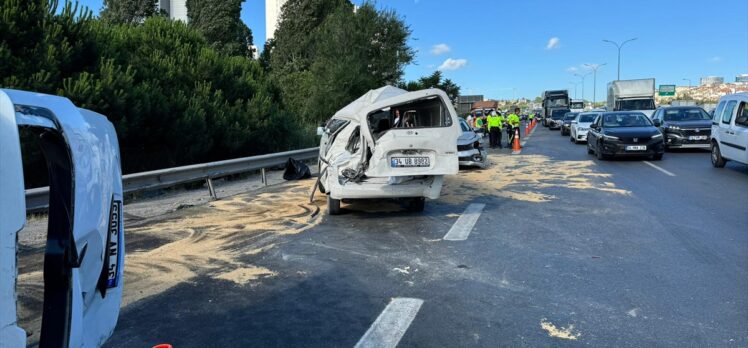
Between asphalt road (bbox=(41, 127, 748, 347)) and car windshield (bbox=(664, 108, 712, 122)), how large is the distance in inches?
461

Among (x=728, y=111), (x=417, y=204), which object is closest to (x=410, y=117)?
(x=417, y=204)

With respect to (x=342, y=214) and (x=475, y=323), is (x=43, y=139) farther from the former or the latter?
(x=342, y=214)

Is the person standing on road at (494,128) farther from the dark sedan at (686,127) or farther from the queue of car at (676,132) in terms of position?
the dark sedan at (686,127)

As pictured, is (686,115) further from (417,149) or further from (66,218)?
(66,218)

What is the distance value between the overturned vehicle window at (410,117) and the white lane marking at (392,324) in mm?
3776

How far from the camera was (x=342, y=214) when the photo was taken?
8328 millimetres

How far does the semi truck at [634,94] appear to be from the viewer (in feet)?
110

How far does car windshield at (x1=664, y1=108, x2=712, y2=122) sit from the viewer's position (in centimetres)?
1875

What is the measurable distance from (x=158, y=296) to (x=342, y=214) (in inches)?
159

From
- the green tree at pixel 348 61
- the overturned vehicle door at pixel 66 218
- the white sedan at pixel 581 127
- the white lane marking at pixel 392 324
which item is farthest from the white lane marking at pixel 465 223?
the green tree at pixel 348 61

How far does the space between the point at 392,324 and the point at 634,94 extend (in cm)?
3507

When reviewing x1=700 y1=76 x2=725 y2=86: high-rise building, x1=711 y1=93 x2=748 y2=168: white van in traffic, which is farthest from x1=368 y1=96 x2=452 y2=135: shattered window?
x1=700 y1=76 x2=725 y2=86: high-rise building

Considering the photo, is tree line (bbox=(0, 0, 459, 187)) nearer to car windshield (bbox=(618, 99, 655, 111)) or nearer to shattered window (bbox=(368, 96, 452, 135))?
shattered window (bbox=(368, 96, 452, 135))

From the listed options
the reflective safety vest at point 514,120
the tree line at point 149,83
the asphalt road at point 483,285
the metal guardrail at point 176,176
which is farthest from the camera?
the reflective safety vest at point 514,120
